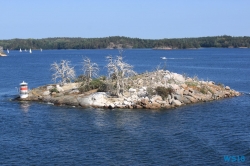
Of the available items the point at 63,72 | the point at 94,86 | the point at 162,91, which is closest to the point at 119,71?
the point at 94,86

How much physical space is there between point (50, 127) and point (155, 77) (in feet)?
72.3

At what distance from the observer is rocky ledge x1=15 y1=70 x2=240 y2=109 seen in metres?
53.1

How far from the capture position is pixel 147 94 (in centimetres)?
5456

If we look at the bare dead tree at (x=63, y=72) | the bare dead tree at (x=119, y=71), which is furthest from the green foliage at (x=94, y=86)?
the bare dead tree at (x=63, y=72)

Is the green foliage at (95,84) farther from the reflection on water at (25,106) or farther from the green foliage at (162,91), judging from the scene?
the green foliage at (162,91)

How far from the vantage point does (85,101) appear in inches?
2125

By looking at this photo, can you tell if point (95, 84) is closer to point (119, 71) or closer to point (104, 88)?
point (104, 88)

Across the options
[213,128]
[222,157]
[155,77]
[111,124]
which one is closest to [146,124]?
[111,124]

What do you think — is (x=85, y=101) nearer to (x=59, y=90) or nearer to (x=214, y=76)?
(x=59, y=90)

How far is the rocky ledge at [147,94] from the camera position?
53062 mm

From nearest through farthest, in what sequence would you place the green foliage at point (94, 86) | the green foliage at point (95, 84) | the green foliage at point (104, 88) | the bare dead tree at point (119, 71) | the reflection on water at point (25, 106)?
the reflection on water at point (25, 106) → the bare dead tree at point (119, 71) → the green foliage at point (104, 88) → the green foliage at point (94, 86) → the green foliage at point (95, 84)

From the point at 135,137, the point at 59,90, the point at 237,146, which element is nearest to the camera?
the point at 237,146

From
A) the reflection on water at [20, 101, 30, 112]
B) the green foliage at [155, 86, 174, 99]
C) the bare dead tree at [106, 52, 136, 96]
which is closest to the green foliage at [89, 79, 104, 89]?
the bare dead tree at [106, 52, 136, 96]

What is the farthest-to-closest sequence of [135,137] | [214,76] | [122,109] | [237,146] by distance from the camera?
1. [214,76]
2. [122,109]
3. [135,137]
4. [237,146]
